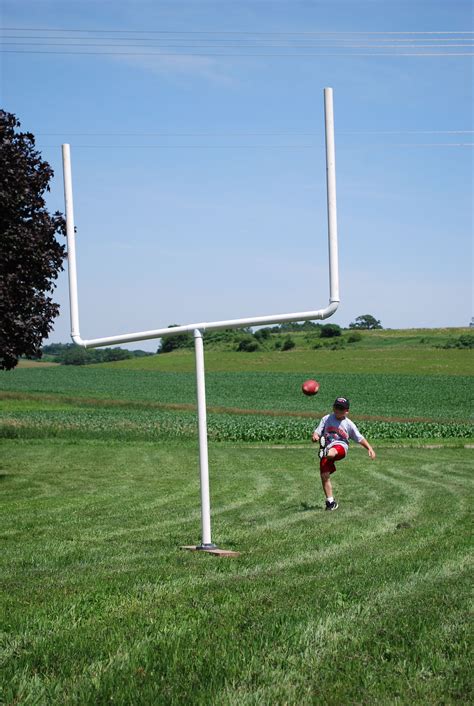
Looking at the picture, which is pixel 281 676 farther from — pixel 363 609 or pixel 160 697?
pixel 363 609

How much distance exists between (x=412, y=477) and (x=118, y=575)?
13540 mm

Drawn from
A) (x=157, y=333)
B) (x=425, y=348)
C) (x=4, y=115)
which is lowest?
(x=425, y=348)

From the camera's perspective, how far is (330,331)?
114 m

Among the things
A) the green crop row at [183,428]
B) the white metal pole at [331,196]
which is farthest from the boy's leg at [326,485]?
the green crop row at [183,428]

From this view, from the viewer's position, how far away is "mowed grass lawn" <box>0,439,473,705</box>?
16.8 ft

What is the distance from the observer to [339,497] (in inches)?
652

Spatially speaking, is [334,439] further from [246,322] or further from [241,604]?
[241,604]

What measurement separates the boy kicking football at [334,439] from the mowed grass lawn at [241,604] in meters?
0.54

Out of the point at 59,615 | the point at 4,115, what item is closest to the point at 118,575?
the point at 59,615

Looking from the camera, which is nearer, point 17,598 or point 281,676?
point 281,676

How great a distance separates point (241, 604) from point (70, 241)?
5.71m

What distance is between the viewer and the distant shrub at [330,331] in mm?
112688

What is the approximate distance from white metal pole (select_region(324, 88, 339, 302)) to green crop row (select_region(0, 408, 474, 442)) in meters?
27.5

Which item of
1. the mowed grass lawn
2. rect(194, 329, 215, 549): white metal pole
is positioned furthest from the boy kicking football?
rect(194, 329, 215, 549): white metal pole
